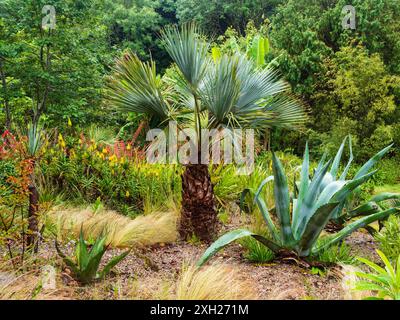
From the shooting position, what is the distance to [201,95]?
463 centimetres

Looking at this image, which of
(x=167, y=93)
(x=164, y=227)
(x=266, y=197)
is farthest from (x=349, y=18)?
→ (x=164, y=227)

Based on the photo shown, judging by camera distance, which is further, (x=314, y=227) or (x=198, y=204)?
(x=198, y=204)

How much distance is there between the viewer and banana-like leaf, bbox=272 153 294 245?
4.20 metres

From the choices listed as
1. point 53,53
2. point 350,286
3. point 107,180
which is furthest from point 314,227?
point 53,53

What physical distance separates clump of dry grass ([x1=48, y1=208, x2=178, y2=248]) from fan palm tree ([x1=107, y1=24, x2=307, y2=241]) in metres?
0.30

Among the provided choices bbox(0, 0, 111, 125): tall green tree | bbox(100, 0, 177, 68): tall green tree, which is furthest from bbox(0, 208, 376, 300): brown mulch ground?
bbox(100, 0, 177, 68): tall green tree

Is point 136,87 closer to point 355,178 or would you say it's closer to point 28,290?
point 28,290

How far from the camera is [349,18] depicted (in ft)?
41.2

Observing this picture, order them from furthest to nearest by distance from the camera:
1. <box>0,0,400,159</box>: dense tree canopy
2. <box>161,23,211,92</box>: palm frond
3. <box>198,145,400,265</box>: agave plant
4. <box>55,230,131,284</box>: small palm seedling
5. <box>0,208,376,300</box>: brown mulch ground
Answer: <box>0,0,400,159</box>: dense tree canopy → <box>161,23,211,92</box>: palm frond → <box>198,145,400,265</box>: agave plant → <box>55,230,131,284</box>: small palm seedling → <box>0,208,376,300</box>: brown mulch ground

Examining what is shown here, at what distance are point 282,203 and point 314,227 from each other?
0.42 meters

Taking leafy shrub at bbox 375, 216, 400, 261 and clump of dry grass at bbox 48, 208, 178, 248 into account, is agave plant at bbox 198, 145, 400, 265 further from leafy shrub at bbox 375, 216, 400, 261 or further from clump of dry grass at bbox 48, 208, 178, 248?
clump of dry grass at bbox 48, 208, 178, 248

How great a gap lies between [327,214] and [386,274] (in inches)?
33.4

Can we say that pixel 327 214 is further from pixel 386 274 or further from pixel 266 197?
pixel 266 197

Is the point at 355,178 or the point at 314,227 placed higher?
the point at 355,178
